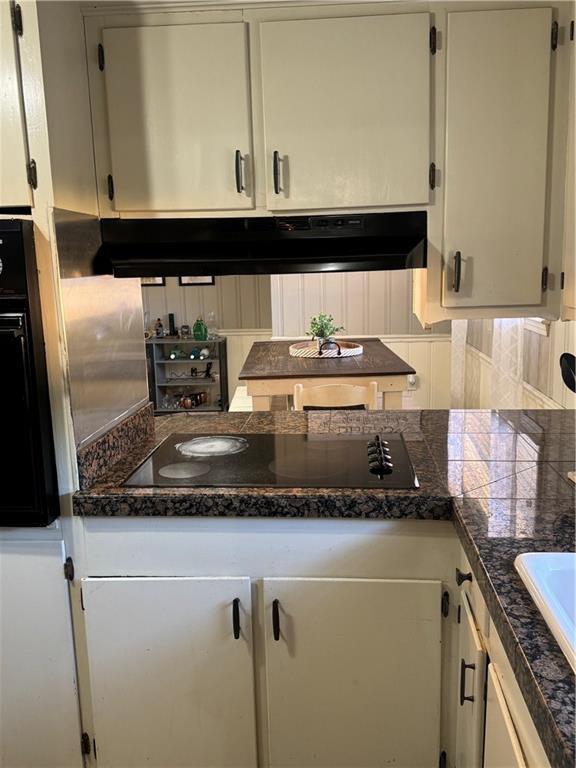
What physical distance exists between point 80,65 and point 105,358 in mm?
773

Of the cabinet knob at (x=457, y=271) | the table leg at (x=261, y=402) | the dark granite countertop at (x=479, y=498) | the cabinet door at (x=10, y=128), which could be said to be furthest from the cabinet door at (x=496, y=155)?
the table leg at (x=261, y=402)

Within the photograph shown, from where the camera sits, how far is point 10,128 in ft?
4.48

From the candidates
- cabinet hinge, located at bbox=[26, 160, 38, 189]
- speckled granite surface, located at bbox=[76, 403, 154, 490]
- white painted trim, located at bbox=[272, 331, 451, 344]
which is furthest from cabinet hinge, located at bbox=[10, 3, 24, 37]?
white painted trim, located at bbox=[272, 331, 451, 344]

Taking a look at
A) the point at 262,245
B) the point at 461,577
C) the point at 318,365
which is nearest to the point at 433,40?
the point at 262,245

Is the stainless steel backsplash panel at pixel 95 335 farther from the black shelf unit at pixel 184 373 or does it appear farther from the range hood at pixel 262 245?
the black shelf unit at pixel 184 373

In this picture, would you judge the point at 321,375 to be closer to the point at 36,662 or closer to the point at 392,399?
the point at 392,399

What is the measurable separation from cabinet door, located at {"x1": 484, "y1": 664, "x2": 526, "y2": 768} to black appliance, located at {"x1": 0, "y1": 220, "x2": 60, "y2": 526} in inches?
41.1

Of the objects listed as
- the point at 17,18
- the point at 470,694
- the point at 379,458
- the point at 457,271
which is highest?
the point at 17,18

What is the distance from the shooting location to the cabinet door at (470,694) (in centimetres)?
114

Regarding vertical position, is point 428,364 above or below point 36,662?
above

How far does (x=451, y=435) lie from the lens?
1918 millimetres

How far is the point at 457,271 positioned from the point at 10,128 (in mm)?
1180

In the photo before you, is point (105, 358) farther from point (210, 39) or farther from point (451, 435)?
point (451, 435)

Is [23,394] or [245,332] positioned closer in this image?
[23,394]
